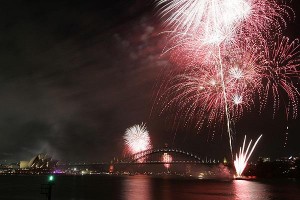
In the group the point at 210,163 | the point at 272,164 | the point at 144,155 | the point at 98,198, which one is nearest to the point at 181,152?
the point at 144,155

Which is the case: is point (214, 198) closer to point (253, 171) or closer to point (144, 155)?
point (253, 171)

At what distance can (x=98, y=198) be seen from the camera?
176 ft

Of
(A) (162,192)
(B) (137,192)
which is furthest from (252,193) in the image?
(B) (137,192)

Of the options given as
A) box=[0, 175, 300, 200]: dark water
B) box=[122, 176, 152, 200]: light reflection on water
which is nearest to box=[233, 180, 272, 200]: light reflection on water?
box=[0, 175, 300, 200]: dark water

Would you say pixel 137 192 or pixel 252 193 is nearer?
pixel 252 193

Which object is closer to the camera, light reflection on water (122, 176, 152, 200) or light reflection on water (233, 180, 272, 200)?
light reflection on water (233, 180, 272, 200)

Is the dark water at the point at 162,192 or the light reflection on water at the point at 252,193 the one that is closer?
the light reflection on water at the point at 252,193

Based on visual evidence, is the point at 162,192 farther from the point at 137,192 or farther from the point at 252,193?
the point at 252,193

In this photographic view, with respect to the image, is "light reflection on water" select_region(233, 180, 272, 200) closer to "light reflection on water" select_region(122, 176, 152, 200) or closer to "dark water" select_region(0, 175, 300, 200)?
"dark water" select_region(0, 175, 300, 200)

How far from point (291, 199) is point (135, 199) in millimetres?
20254

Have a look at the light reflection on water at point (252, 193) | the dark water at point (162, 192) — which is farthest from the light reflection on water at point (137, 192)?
the light reflection on water at point (252, 193)

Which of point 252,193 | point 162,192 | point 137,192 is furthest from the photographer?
point 137,192

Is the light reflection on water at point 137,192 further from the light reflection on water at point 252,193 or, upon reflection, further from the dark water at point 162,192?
the light reflection on water at point 252,193

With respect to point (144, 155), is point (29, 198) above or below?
below
